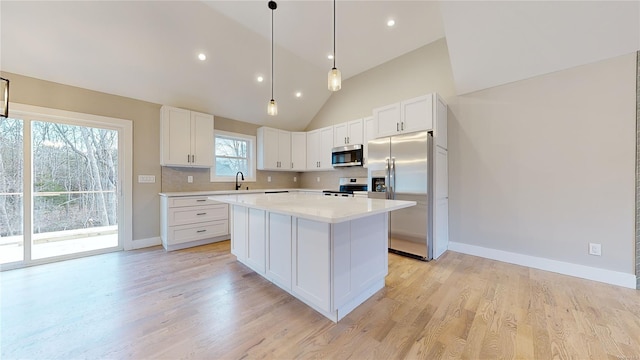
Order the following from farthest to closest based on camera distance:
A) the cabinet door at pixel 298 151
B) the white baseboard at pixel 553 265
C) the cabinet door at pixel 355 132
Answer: the cabinet door at pixel 298 151, the cabinet door at pixel 355 132, the white baseboard at pixel 553 265

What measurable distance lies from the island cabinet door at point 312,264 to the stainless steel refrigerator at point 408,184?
1858mm

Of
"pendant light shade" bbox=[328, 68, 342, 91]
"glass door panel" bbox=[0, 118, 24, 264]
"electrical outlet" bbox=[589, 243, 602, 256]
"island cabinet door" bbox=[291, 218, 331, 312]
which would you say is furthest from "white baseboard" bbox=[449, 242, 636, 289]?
"glass door panel" bbox=[0, 118, 24, 264]

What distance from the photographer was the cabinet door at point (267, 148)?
496cm

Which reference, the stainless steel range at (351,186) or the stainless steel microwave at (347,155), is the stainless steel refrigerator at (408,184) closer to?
the stainless steel microwave at (347,155)

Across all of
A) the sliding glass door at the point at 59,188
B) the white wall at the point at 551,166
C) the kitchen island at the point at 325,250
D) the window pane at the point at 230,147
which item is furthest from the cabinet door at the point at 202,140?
the white wall at the point at 551,166

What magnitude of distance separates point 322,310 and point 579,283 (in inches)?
110

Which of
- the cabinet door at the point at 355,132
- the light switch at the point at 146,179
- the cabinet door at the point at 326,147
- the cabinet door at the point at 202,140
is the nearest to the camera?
the light switch at the point at 146,179

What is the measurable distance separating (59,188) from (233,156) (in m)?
2.56

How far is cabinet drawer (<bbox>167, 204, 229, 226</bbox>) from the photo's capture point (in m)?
3.49

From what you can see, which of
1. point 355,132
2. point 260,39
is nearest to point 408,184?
point 355,132

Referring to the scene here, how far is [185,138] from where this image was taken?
3.85 metres

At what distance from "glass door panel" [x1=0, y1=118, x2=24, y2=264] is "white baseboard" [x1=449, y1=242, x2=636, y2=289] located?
590 centimetres

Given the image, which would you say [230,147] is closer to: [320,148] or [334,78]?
[320,148]

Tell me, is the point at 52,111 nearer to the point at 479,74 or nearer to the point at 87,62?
the point at 87,62
